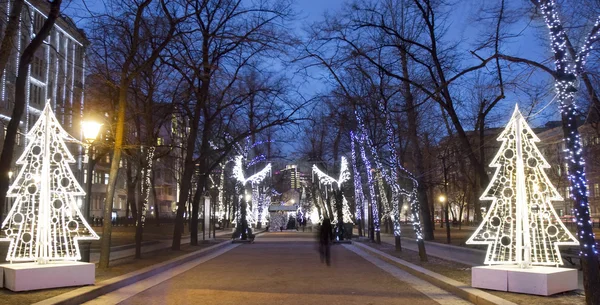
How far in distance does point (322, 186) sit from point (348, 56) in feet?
121

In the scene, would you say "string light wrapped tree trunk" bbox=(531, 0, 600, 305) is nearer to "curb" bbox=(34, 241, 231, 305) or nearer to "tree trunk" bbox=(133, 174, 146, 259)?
"curb" bbox=(34, 241, 231, 305)

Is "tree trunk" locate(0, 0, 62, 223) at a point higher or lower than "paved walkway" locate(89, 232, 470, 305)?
higher

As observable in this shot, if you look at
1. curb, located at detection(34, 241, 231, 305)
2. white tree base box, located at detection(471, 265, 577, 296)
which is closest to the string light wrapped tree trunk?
white tree base box, located at detection(471, 265, 577, 296)

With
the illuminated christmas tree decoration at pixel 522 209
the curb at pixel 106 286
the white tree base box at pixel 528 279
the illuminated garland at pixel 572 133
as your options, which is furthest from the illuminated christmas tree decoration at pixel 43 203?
the illuminated garland at pixel 572 133

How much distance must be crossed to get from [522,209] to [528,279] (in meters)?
1.76

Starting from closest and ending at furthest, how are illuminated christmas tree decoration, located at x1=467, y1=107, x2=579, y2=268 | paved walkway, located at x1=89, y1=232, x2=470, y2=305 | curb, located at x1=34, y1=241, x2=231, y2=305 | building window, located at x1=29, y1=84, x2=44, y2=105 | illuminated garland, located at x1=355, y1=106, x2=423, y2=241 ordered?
curb, located at x1=34, y1=241, x2=231, y2=305 < paved walkway, located at x1=89, y1=232, x2=470, y2=305 < illuminated christmas tree decoration, located at x1=467, y1=107, x2=579, y2=268 < illuminated garland, located at x1=355, y1=106, x2=423, y2=241 < building window, located at x1=29, y1=84, x2=44, y2=105

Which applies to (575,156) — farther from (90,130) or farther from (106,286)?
(90,130)

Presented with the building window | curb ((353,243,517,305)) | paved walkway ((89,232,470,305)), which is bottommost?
paved walkway ((89,232,470,305))

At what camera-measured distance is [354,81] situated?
2778 centimetres

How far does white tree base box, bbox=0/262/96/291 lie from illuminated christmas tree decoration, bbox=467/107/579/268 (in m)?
8.31

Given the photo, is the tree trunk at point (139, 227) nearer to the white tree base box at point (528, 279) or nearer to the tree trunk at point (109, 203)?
the tree trunk at point (109, 203)

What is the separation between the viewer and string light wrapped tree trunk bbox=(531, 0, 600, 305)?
8.73 m

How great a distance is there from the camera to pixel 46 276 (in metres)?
11.7

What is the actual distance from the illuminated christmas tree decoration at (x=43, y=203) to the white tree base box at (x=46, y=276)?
53 centimetres
